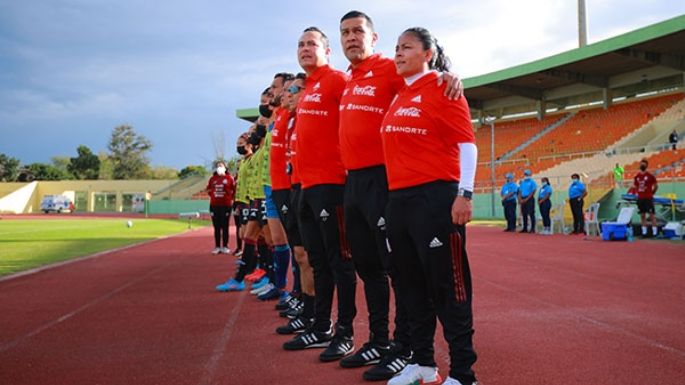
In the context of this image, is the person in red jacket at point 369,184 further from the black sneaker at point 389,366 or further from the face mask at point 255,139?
the face mask at point 255,139

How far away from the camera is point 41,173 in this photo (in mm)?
74500

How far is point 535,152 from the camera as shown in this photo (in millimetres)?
34844

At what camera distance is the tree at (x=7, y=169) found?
7719 centimetres

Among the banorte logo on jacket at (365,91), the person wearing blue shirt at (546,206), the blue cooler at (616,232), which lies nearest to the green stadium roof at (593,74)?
the person wearing blue shirt at (546,206)

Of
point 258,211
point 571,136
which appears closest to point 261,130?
point 258,211

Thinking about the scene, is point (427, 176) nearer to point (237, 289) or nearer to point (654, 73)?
point (237, 289)

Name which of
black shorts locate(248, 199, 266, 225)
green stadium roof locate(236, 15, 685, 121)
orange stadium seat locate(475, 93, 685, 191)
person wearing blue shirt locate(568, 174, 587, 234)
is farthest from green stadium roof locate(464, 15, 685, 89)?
black shorts locate(248, 199, 266, 225)

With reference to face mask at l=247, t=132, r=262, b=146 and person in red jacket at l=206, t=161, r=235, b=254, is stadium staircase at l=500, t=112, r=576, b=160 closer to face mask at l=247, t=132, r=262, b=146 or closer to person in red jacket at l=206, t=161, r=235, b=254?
person in red jacket at l=206, t=161, r=235, b=254

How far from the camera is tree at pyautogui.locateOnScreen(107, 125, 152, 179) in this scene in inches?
3270

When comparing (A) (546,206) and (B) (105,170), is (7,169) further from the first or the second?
(A) (546,206)

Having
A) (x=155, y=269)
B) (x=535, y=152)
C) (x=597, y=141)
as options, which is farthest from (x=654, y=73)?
(x=155, y=269)

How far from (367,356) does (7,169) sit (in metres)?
88.8

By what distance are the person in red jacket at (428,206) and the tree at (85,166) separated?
8480cm

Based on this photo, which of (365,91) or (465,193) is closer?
(465,193)
